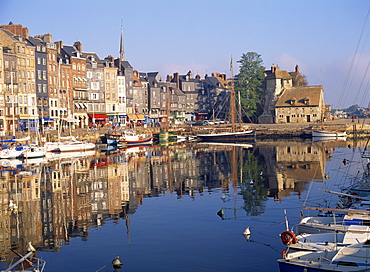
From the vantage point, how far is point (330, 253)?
1652 centimetres

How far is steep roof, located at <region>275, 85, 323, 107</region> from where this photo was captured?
345ft

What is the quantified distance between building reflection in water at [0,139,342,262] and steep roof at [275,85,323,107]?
1686 inches

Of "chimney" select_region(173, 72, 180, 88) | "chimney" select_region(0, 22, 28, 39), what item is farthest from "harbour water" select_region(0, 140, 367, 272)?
"chimney" select_region(173, 72, 180, 88)

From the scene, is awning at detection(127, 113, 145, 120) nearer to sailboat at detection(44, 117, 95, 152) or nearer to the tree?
the tree

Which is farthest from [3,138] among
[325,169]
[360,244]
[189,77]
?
[189,77]

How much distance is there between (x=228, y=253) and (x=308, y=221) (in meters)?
3.66

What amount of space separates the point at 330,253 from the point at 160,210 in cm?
1395

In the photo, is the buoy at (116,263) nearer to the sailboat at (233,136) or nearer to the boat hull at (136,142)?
the boat hull at (136,142)

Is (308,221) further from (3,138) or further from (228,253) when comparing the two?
(3,138)

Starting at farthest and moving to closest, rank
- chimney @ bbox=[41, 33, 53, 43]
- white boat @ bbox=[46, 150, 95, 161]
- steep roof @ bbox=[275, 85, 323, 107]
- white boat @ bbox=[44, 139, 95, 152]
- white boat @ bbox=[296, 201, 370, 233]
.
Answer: steep roof @ bbox=[275, 85, 323, 107]
chimney @ bbox=[41, 33, 53, 43]
white boat @ bbox=[44, 139, 95, 152]
white boat @ bbox=[46, 150, 95, 161]
white boat @ bbox=[296, 201, 370, 233]

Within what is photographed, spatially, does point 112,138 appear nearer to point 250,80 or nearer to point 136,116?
point 136,116

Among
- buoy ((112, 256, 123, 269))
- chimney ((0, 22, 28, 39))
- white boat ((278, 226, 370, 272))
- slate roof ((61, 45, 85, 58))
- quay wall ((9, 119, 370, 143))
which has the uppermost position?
chimney ((0, 22, 28, 39))

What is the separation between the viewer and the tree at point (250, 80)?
110500 mm

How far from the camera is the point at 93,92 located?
102188mm
